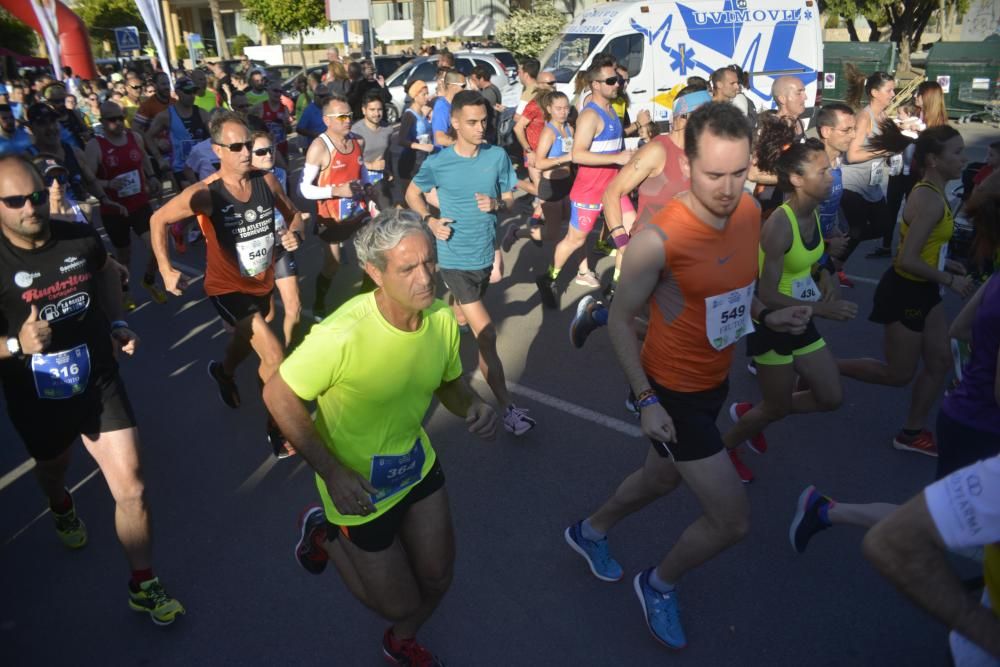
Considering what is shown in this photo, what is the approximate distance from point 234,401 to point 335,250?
1.98 metres

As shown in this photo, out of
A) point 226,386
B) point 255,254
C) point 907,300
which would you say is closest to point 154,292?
point 226,386

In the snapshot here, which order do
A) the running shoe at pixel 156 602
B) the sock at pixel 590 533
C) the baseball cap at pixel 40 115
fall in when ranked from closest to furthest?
the running shoe at pixel 156 602
the sock at pixel 590 533
the baseball cap at pixel 40 115

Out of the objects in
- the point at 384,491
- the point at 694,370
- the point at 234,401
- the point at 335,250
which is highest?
the point at 694,370

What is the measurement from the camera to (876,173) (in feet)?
21.2

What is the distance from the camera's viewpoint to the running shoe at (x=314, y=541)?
9.30 ft

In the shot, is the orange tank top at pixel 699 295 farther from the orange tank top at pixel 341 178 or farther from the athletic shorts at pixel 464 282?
the orange tank top at pixel 341 178

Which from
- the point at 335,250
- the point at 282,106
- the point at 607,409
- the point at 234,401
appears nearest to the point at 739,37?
the point at 282,106

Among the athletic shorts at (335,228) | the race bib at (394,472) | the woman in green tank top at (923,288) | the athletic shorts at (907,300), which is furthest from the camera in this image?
the athletic shorts at (335,228)

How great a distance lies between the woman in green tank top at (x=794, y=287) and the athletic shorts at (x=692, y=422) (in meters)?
0.84

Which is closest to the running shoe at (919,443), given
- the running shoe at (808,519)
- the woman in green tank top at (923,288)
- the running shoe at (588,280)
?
the woman in green tank top at (923,288)

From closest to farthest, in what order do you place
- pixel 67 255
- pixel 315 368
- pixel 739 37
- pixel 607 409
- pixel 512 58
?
pixel 315 368
pixel 67 255
pixel 607 409
pixel 739 37
pixel 512 58

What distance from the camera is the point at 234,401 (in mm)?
5277

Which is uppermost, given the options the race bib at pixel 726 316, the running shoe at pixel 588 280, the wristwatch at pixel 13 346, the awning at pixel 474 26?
the race bib at pixel 726 316

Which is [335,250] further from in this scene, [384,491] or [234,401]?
[384,491]
